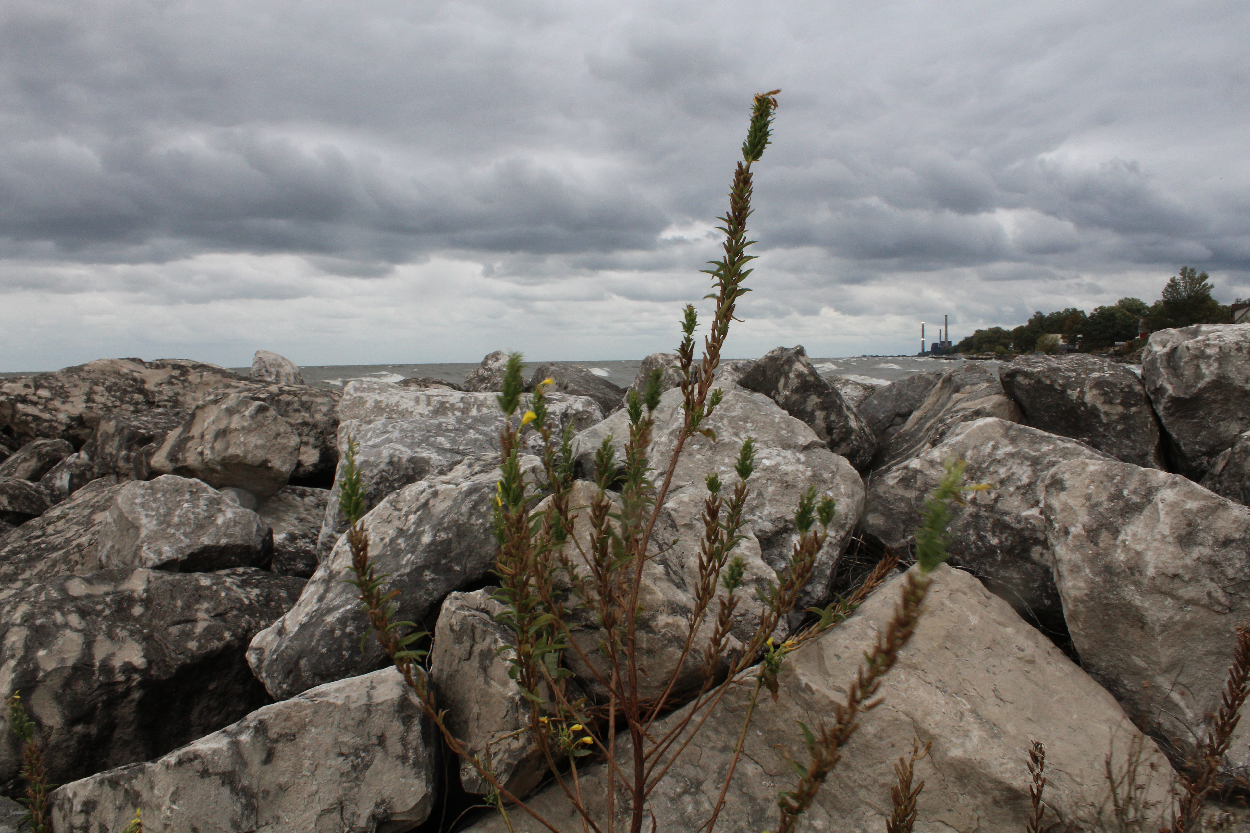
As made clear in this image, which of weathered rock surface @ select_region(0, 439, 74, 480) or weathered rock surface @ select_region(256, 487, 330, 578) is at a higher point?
weathered rock surface @ select_region(0, 439, 74, 480)

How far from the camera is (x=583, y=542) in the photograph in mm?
2945

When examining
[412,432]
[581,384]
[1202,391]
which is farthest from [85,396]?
[1202,391]

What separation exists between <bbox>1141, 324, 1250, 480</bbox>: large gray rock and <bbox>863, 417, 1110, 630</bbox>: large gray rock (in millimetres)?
978

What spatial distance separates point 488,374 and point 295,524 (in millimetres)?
3600

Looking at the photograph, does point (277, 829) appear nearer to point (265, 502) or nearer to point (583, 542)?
point (583, 542)

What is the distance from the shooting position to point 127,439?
626 centimetres

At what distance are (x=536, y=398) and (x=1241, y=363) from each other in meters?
4.17

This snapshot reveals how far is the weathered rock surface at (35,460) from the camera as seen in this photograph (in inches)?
284

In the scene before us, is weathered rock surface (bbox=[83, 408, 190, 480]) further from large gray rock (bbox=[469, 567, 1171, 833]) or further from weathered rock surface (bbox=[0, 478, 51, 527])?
large gray rock (bbox=[469, 567, 1171, 833])

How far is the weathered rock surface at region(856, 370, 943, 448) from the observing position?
628cm

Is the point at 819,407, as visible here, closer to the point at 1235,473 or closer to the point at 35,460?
the point at 1235,473

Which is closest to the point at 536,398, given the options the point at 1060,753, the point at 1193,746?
the point at 1060,753

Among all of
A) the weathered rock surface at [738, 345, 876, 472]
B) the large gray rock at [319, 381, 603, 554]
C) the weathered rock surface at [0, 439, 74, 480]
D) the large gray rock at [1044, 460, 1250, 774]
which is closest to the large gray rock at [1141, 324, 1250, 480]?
the large gray rock at [1044, 460, 1250, 774]

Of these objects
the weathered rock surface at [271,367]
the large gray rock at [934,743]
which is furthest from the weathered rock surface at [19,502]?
the large gray rock at [934,743]
